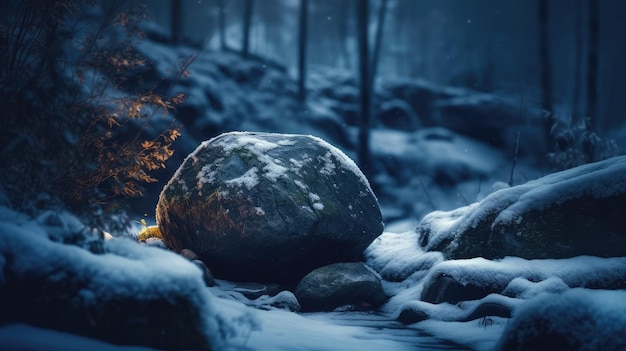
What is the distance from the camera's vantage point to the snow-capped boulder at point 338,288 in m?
4.59

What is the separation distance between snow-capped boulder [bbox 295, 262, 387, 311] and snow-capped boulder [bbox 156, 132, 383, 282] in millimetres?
329

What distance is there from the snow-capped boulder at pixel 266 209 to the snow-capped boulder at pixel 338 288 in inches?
12.9

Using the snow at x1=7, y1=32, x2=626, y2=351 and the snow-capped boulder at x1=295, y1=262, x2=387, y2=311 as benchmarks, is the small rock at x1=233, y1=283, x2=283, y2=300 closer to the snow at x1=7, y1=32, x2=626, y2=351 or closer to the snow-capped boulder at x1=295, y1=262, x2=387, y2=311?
the snow at x1=7, y1=32, x2=626, y2=351

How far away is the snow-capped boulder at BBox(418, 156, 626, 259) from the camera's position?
424cm

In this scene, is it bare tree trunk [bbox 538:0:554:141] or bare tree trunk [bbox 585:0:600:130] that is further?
bare tree trunk [bbox 538:0:554:141]

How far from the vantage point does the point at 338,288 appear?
4.65 meters

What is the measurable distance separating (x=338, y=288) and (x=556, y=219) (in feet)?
8.20

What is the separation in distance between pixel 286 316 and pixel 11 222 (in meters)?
2.32

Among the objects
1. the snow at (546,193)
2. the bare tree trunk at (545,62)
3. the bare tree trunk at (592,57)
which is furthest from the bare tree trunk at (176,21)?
the snow at (546,193)

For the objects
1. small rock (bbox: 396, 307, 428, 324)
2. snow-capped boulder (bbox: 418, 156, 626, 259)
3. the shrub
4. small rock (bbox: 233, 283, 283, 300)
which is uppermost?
the shrub

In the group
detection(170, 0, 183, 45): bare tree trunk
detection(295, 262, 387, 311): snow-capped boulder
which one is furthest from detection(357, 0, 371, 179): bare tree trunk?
detection(295, 262, 387, 311): snow-capped boulder

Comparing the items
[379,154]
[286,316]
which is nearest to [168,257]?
[286,316]

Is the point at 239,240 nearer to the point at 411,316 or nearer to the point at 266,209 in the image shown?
the point at 266,209

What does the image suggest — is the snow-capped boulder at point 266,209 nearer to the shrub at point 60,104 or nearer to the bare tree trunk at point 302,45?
the shrub at point 60,104
